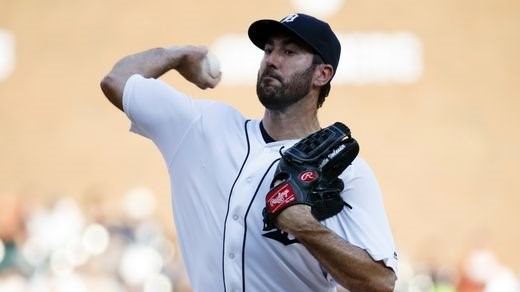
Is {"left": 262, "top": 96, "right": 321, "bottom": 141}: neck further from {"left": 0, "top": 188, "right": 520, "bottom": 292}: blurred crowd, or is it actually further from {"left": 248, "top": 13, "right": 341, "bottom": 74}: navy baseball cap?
{"left": 0, "top": 188, "right": 520, "bottom": 292}: blurred crowd

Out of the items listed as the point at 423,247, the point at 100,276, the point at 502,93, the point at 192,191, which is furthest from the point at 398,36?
the point at 192,191

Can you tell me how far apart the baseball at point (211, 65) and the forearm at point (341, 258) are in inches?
32.1

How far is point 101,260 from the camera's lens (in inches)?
383

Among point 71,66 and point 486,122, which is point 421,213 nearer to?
point 486,122

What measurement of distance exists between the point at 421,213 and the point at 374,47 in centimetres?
212

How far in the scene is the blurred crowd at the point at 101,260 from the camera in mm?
9156

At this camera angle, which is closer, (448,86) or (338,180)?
(338,180)

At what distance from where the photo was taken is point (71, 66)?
50.1 ft

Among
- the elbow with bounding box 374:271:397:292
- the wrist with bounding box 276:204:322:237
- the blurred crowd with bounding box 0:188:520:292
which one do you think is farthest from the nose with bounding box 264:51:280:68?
the blurred crowd with bounding box 0:188:520:292

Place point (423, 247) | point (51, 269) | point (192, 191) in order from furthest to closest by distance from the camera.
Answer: point (423, 247), point (51, 269), point (192, 191)

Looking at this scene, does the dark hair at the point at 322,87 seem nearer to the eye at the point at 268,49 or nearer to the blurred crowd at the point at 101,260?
the eye at the point at 268,49

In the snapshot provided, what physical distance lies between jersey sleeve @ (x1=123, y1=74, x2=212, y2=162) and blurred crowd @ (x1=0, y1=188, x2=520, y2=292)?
5.13m

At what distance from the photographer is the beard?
3.56 m

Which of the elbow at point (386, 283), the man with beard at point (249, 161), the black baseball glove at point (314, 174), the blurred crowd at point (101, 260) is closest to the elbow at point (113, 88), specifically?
the man with beard at point (249, 161)
